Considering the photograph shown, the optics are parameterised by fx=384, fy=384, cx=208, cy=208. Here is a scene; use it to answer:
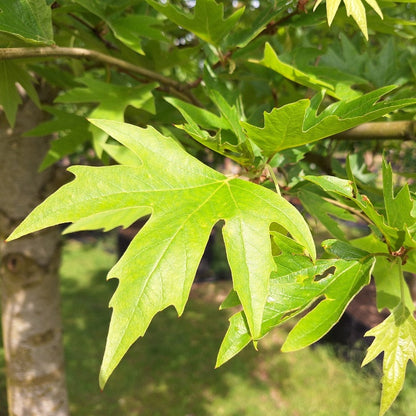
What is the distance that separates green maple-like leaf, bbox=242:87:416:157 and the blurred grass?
3220mm

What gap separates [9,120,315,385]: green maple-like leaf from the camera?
1.98ft

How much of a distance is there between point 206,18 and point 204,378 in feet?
11.8

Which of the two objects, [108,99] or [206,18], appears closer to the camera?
[206,18]

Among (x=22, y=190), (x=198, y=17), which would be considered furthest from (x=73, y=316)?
(x=198, y=17)

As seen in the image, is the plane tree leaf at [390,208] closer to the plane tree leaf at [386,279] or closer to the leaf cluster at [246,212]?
the leaf cluster at [246,212]

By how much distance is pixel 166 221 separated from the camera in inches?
26.0

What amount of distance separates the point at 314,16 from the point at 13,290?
173 centimetres

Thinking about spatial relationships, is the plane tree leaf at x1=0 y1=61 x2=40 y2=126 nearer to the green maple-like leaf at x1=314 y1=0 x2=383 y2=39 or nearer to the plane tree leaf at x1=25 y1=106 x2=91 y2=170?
the plane tree leaf at x1=25 y1=106 x2=91 y2=170

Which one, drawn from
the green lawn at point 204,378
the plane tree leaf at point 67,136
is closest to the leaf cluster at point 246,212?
the plane tree leaf at point 67,136

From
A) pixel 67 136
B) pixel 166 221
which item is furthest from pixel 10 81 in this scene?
pixel 166 221

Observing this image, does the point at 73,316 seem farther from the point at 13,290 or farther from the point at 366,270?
the point at 366,270

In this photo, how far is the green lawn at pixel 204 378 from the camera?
11.1 feet

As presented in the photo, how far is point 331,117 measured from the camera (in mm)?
647

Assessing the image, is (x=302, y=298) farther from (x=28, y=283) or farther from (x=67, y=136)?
(x=28, y=283)
